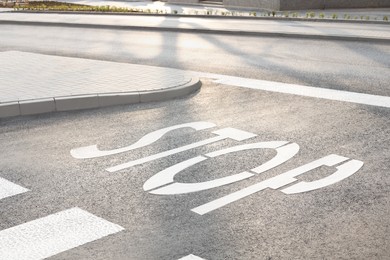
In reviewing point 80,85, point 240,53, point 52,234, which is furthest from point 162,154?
point 240,53

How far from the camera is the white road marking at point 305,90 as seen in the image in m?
8.44

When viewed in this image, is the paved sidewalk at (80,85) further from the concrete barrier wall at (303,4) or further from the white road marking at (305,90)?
the concrete barrier wall at (303,4)

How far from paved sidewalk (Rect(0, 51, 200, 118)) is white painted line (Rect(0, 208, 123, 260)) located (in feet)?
11.8

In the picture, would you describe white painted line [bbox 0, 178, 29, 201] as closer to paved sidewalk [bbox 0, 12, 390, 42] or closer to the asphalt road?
the asphalt road

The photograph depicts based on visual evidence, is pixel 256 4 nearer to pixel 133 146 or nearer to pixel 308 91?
pixel 308 91

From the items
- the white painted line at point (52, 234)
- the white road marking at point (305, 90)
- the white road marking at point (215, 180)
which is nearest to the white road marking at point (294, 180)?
the white road marking at point (215, 180)

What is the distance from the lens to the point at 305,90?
30.4 ft

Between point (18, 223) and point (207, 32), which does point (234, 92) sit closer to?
point (18, 223)

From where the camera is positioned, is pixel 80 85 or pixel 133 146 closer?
pixel 133 146

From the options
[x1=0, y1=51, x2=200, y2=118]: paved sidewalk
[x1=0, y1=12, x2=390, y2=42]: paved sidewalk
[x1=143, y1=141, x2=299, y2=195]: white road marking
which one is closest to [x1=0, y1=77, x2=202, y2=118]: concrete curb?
[x1=0, y1=51, x2=200, y2=118]: paved sidewalk

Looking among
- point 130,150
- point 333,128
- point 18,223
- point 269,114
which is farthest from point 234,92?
point 18,223

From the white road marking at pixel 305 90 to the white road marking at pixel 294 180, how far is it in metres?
2.85

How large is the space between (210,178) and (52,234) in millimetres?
1614

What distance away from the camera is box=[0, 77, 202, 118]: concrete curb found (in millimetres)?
7629
